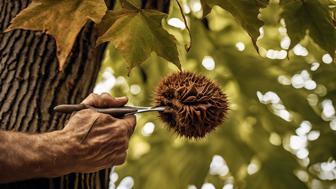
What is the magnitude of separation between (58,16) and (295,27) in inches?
27.1

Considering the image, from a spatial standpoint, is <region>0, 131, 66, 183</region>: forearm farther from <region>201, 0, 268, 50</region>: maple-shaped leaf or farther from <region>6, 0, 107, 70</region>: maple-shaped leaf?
<region>201, 0, 268, 50</region>: maple-shaped leaf

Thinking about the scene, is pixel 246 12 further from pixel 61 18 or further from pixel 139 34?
pixel 61 18

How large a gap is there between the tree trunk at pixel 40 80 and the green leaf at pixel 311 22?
0.71 meters

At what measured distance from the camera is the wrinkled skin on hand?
146cm

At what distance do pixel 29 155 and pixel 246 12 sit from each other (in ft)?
2.16

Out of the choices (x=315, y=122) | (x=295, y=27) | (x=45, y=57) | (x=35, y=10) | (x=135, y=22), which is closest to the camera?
(x=35, y=10)

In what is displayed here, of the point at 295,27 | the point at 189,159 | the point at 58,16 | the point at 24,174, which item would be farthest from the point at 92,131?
the point at 189,159

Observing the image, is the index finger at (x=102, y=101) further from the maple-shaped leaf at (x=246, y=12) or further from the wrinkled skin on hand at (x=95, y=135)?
the maple-shaped leaf at (x=246, y=12)

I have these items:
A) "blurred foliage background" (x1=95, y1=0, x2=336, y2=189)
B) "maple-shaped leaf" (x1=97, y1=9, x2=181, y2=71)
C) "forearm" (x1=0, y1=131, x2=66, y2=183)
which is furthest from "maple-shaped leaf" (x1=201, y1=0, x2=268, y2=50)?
"blurred foliage background" (x1=95, y1=0, x2=336, y2=189)

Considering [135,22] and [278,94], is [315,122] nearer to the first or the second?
[278,94]

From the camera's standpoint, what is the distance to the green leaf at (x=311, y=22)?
1.66 m

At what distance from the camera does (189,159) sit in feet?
9.65


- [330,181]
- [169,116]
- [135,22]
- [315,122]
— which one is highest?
[135,22]

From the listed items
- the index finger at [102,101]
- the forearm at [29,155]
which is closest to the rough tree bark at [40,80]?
the forearm at [29,155]
